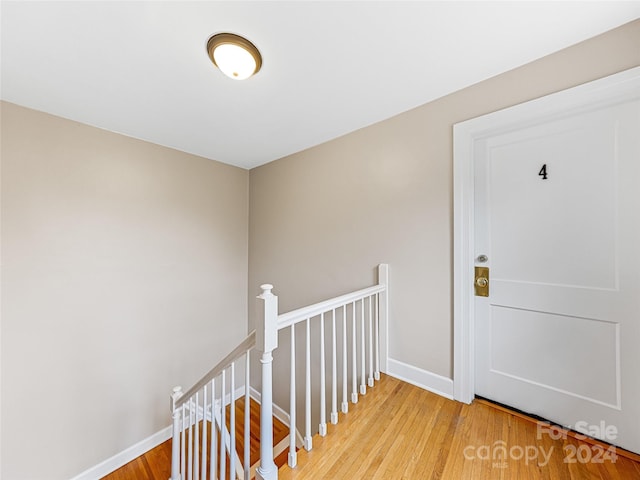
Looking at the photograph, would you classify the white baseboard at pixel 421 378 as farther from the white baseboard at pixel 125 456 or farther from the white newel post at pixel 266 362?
the white baseboard at pixel 125 456

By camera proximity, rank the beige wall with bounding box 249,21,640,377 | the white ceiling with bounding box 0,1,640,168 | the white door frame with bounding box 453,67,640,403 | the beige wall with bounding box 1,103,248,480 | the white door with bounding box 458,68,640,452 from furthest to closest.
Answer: the beige wall with bounding box 1,103,248,480 → the white door frame with bounding box 453,67,640,403 → the beige wall with bounding box 249,21,640,377 → the white door with bounding box 458,68,640,452 → the white ceiling with bounding box 0,1,640,168

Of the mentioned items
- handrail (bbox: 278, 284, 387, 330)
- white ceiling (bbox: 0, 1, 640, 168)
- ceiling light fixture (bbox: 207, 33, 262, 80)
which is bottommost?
handrail (bbox: 278, 284, 387, 330)

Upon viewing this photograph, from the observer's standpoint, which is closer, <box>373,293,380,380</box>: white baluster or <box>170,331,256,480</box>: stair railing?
<box>170,331,256,480</box>: stair railing

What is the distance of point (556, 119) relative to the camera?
1.34 meters

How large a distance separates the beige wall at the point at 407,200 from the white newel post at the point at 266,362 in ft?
3.64

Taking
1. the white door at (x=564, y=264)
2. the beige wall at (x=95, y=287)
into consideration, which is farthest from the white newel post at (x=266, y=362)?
the beige wall at (x=95, y=287)

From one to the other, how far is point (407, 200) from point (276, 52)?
4.07ft

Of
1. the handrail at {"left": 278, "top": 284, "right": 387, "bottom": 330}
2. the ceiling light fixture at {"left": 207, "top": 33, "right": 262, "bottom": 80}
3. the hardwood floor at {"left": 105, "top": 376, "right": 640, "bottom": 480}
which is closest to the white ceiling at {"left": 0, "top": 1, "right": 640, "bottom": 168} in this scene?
the ceiling light fixture at {"left": 207, "top": 33, "right": 262, "bottom": 80}

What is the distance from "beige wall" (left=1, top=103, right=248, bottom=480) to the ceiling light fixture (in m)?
1.61

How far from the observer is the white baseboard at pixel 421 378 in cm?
164

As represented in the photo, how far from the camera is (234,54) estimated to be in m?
1.26

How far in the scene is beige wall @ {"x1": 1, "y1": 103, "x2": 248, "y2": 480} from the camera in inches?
70.4

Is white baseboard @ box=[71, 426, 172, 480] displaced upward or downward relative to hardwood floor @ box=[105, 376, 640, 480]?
downward

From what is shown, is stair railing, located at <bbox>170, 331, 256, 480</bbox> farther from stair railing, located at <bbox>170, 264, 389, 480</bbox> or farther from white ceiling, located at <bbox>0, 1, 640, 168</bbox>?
white ceiling, located at <bbox>0, 1, 640, 168</bbox>
